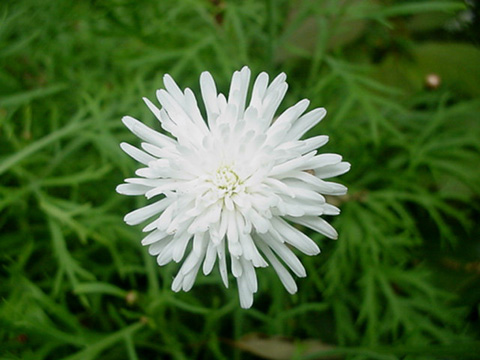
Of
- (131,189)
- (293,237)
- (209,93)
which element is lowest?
(293,237)

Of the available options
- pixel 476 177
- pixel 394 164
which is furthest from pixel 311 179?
pixel 476 177

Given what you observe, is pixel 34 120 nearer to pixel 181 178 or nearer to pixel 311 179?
pixel 181 178

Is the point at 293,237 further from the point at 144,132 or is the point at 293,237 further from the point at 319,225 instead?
the point at 144,132

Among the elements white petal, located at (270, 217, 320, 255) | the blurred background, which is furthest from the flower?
the blurred background

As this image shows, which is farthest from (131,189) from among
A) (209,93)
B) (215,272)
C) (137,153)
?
(215,272)

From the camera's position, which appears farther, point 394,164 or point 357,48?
point 357,48

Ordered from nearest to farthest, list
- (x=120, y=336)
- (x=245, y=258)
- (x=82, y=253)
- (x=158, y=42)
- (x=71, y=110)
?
(x=245, y=258), (x=120, y=336), (x=82, y=253), (x=158, y=42), (x=71, y=110)

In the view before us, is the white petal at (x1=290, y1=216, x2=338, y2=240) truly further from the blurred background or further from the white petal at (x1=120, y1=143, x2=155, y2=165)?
the blurred background
